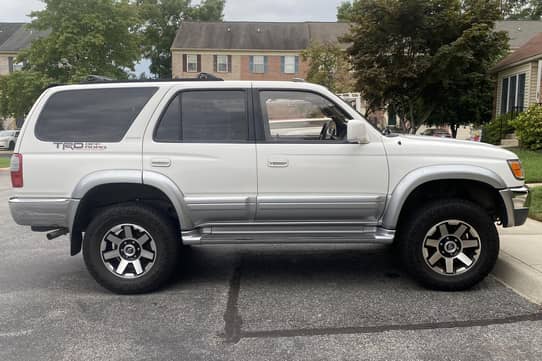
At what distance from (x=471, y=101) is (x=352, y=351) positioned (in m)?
33.8

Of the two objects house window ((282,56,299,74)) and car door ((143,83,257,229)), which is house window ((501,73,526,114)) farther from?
house window ((282,56,299,74))

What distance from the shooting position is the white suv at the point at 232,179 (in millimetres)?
4504

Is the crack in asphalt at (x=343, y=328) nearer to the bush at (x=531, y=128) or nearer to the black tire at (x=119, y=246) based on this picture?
the black tire at (x=119, y=246)

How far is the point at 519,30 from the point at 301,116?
44754 millimetres

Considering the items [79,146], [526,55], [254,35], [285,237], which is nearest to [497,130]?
[526,55]

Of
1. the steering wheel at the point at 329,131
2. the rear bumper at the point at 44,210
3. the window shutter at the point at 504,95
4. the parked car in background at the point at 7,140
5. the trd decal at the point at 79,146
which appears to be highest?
the window shutter at the point at 504,95

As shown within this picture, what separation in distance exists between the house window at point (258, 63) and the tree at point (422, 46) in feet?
70.3

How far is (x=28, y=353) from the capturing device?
3.49 m

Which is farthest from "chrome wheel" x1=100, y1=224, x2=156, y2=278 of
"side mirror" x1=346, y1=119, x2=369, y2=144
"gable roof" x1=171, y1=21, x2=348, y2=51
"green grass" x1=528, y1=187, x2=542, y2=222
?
"gable roof" x1=171, y1=21, x2=348, y2=51

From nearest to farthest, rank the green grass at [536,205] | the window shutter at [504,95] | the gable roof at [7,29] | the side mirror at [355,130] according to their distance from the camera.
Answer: the side mirror at [355,130] < the green grass at [536,205] < the window shutter at [504,95] < the gable roof at [7,29]

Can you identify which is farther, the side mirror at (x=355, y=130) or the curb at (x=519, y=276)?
the curb at (x=519, y=276)

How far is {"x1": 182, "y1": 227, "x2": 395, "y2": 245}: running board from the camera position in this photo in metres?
4.59

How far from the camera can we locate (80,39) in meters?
30.6

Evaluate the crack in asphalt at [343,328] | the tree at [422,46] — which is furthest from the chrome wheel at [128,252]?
the tree at [422,46]
